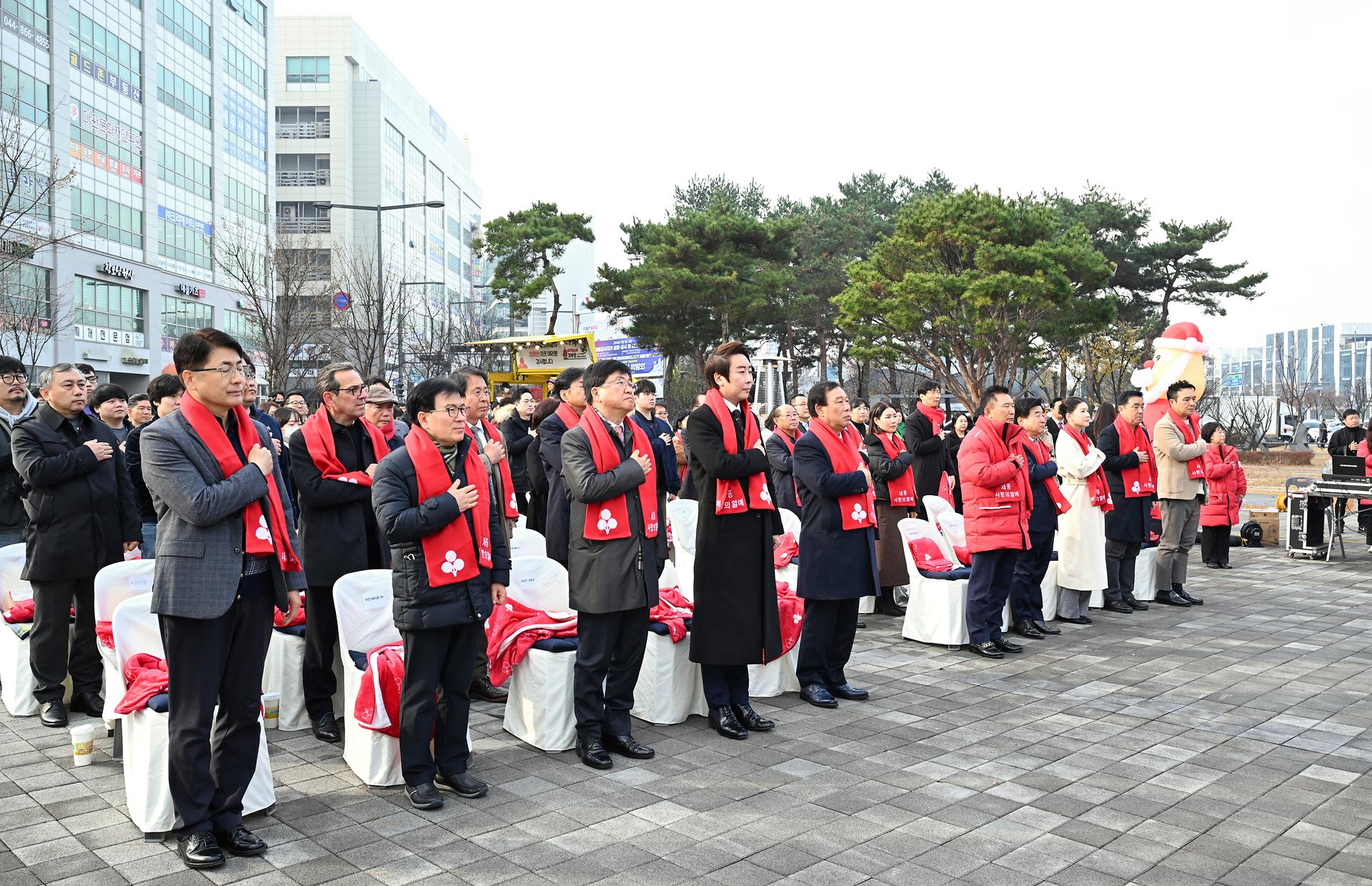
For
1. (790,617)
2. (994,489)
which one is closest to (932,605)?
(994,489)

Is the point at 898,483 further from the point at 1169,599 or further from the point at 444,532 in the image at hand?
the point at 444,532

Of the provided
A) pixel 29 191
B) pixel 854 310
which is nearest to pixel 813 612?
pixel 854 310


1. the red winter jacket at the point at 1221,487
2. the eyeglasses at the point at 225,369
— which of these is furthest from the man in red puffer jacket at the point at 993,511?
Answer: the red winter jacket at the point at 1221,487

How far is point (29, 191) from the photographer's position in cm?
2517

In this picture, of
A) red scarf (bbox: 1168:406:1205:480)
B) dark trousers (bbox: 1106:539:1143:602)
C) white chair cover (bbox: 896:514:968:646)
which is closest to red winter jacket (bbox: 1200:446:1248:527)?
red scarf (bbox: 1168:406:1205:480)

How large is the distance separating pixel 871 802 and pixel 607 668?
1386 mm

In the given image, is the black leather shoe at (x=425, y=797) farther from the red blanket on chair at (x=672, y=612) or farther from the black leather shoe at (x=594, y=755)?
the red blanket on chair at (x=672, y=612)

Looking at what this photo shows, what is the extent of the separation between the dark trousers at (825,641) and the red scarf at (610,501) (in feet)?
4.60

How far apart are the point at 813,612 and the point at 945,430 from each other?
8.07 metres

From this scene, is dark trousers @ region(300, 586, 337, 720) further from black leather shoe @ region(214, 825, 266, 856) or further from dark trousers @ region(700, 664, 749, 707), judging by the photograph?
dark trousers @ region(700, 664, 749, 707)

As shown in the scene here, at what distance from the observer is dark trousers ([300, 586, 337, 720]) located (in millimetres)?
5266

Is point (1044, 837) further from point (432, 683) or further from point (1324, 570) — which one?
point (1324, 570)

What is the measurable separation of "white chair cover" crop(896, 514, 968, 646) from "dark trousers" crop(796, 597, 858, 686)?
1610 millimetres

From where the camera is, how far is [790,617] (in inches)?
239
